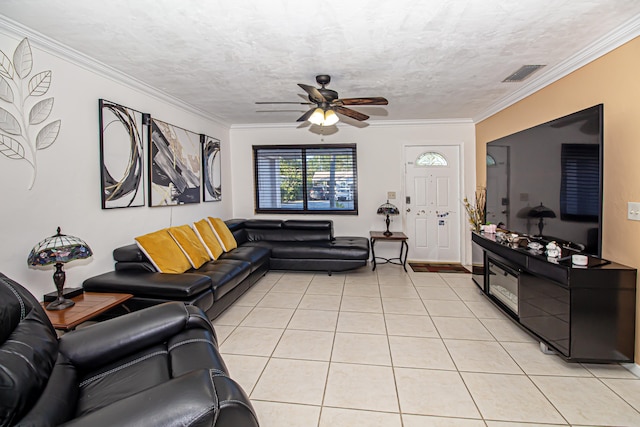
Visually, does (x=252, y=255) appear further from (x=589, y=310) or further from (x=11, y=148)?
(x=589, y=310)

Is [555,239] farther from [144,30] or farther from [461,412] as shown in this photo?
[144,30]

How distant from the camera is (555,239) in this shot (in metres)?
2.70

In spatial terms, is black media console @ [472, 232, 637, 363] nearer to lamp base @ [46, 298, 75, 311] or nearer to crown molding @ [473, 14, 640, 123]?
crown molding @ [473, 14, 640, 123]

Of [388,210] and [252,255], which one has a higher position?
[388,210]

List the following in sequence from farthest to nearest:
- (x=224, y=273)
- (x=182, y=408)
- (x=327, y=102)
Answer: (x=224, y=273) → (x=327, y=102) → (x=182, y=408)

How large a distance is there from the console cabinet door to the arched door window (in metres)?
3.00

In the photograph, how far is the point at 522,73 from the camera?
3.18 m

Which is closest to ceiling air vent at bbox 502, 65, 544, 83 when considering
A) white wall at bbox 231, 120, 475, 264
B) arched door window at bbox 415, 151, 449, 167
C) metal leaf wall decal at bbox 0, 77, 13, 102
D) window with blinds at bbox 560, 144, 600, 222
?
window with blinds at bbox 560, 144, 600, 222

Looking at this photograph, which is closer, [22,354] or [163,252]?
[22,354]

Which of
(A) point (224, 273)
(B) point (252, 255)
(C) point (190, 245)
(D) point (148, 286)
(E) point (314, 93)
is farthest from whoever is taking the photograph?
(B) point (252, 255)

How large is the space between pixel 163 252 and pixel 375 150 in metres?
3.83

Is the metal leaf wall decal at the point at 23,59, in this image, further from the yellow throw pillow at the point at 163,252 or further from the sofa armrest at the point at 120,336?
the sofa armrest at the point at 120,336

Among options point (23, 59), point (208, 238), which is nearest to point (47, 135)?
point (23, 59)

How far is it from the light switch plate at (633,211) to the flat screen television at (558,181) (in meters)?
0.24
